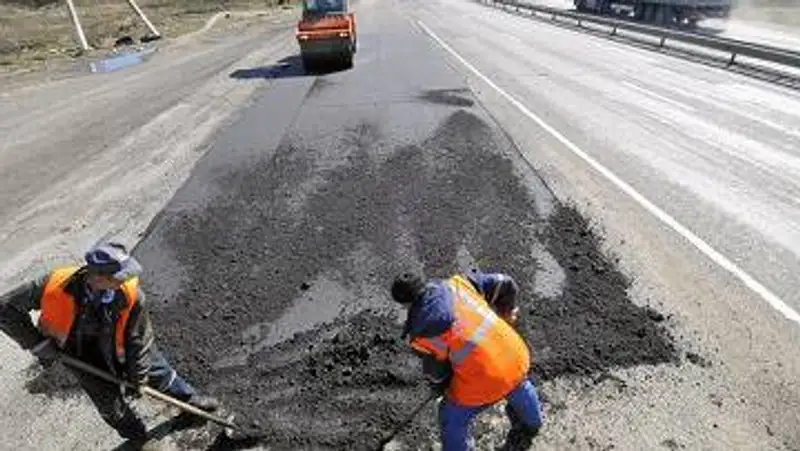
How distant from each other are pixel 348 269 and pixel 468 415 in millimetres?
4177

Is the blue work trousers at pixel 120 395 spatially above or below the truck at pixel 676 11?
above

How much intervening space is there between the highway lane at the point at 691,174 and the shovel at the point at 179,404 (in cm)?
341

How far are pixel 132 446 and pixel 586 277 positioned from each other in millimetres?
4888

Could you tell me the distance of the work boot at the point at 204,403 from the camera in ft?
21.3

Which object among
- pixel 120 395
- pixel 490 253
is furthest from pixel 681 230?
pixel 120 395

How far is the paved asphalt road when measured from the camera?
21.8ft

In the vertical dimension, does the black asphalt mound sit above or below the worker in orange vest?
below

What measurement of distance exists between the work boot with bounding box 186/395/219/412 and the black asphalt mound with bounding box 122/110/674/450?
0.37 metres

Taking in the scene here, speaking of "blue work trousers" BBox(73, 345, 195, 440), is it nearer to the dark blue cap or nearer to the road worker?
the road worker

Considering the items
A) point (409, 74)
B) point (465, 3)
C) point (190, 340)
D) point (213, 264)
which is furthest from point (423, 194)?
point (465, 3)

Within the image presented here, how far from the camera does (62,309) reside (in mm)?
5777

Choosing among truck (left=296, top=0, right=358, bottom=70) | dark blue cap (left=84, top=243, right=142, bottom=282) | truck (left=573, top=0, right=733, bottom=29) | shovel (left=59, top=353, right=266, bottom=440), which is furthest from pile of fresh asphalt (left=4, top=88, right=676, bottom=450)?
truck (left=573, top=0, right=733, bottom=29)

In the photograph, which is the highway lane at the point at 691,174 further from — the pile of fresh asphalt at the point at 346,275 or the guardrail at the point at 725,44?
the guardrail at the point at 725,44

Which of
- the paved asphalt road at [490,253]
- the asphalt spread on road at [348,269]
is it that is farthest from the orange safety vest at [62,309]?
the asphalt spread on road at [348,269]
